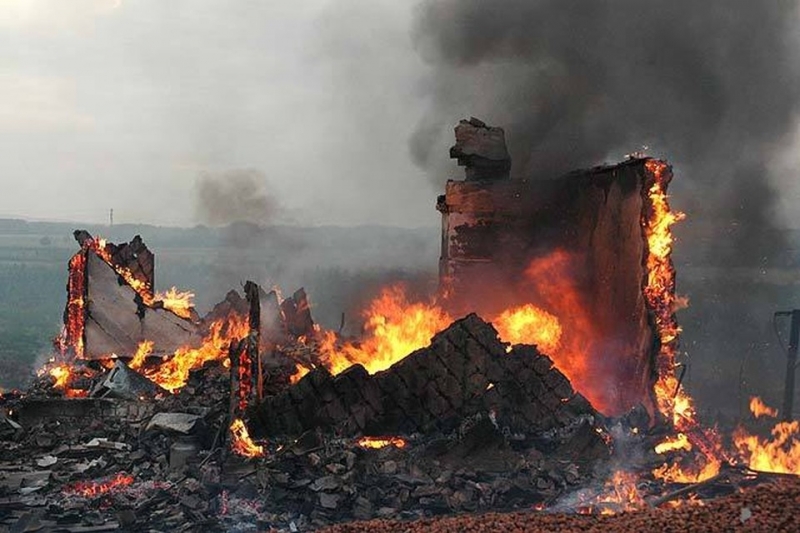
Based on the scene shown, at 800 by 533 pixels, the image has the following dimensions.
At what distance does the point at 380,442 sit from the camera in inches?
406

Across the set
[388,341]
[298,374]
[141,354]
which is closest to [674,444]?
[388,341]

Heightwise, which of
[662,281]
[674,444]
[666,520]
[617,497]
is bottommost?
[617,497]

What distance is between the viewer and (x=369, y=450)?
9930 mm

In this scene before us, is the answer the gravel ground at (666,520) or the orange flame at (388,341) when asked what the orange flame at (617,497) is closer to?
the gravel ground at (666,520)

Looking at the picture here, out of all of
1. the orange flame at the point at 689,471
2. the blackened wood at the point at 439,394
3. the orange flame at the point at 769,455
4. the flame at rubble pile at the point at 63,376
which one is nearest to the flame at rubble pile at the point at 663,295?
the orange flame at the point at 689,471

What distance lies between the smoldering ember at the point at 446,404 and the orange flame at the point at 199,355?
0.24ft

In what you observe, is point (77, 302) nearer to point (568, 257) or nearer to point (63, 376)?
point (63, 376)

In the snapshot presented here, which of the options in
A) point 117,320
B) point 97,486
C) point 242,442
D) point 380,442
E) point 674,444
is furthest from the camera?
point 117,320

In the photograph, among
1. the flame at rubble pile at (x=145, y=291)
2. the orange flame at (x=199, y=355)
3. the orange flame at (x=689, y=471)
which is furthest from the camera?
the flame at rubble pile at (x=145, y=291)

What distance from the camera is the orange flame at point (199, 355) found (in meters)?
14.3

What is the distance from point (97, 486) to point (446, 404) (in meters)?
5.46

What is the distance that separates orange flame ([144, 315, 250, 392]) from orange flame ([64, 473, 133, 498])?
3.53 meters

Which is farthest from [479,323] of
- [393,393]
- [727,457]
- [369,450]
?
[727,457]

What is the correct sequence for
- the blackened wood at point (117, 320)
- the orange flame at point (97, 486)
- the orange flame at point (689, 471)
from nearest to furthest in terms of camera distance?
the orange flame at point (97, 486) → the orange flame at point (689, 471) → the blackened wood at point (117, 320)
